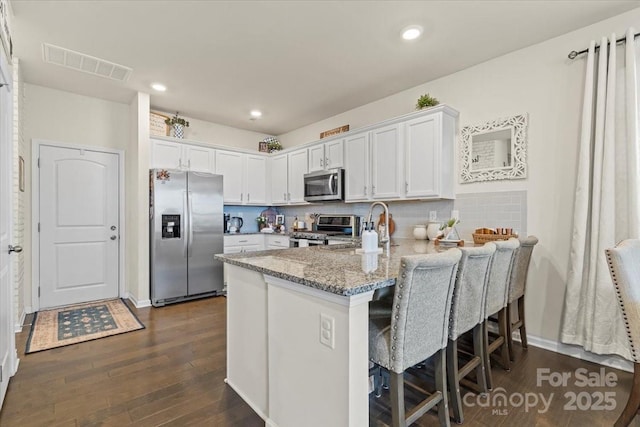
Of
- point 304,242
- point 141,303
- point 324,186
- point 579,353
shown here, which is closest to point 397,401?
point 579,353

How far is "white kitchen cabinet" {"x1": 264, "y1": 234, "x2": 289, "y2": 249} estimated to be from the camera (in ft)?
15.8

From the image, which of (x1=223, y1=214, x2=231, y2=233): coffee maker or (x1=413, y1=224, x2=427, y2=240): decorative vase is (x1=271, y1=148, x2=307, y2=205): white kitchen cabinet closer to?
(x1=223, y1=214, x2=231, y2=233): coffee maker

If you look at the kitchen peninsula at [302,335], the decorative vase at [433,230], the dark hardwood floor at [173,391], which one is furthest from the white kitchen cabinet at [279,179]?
the kitchen peninsula at [302,335]

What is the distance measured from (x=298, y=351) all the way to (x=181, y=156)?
378 centimetres

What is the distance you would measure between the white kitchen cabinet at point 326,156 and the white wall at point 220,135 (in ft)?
5.09

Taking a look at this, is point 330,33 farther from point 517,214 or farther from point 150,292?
point 150,292

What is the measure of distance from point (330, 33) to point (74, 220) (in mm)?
3947

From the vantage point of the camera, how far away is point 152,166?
4180mm

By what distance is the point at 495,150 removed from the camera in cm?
309

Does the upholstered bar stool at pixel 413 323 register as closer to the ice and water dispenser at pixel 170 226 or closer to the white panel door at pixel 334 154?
the white panel door at pixel 334 154

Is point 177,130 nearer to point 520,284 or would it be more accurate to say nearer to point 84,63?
point 84,63

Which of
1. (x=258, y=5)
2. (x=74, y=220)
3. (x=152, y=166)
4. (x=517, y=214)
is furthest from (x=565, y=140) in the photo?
(x=74, y=220)

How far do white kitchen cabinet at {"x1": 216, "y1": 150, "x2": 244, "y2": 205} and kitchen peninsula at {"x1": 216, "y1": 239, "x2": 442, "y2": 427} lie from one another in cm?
307

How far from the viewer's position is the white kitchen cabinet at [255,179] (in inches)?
205
